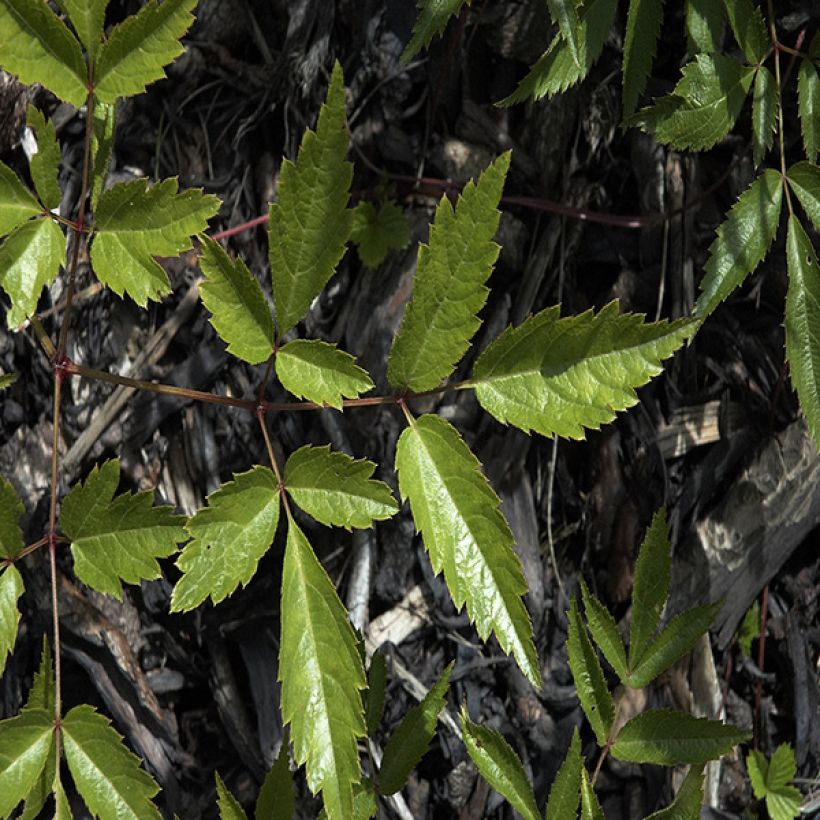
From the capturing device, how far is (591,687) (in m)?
1.56

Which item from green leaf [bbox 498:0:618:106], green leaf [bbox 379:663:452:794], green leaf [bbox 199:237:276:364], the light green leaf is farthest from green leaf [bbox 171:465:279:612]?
green leaf [bbox 498:0:618:106]

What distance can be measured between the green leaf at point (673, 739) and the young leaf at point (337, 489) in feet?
2.23

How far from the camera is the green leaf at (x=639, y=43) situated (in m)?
1.41

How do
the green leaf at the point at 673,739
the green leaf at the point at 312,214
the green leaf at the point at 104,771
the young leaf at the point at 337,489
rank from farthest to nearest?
1. the green leaf at the point at 673,739
2. the green leaf at the point at 104,771
3. the young leaf at the point at 337,489
4. the green leaf at the point at 312,214

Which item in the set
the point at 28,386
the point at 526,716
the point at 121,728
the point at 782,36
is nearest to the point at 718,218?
the point at 782,36

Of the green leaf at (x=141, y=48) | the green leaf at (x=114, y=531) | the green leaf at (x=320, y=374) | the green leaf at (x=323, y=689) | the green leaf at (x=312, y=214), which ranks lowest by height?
the green leaf at (x=323, y=689)

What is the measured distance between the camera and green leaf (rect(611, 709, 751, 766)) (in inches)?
59.7

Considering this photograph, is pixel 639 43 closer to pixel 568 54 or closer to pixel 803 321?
pixel 568 54

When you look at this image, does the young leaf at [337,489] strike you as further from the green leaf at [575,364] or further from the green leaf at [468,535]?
the green leaf at [575,364]

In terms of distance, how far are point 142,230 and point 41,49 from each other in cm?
28

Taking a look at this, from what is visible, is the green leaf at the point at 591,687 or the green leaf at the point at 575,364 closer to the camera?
the green leaf at the point at 575,364

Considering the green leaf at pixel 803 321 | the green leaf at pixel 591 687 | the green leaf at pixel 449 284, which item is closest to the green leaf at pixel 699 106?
the green leaf at pixel 803 321

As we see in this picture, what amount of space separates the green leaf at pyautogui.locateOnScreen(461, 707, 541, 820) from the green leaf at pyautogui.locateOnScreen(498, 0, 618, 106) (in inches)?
42.5

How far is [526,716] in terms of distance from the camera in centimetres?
187
